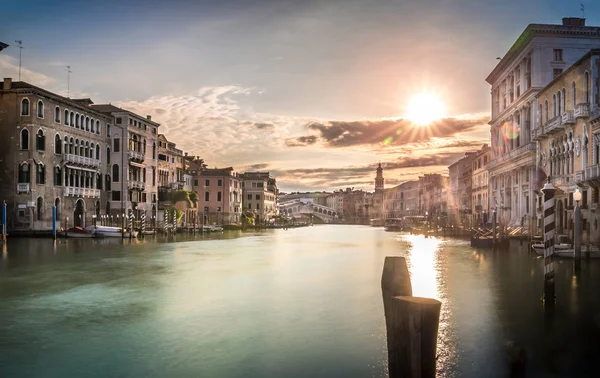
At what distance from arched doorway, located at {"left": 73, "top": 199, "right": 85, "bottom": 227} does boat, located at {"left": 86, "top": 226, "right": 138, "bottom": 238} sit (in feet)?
9.02

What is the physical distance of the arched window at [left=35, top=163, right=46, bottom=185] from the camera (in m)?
39.6

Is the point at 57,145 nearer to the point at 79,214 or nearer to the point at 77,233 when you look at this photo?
the point at 79,214

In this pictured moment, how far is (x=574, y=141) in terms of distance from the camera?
3052cm

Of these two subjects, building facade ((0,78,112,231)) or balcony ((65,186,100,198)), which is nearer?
building facade ((0,78,112,231))

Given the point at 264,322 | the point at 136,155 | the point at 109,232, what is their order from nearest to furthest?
the point at 264,322, the point at 109,232, the point at 136,155

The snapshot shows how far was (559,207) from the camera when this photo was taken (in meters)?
33.3

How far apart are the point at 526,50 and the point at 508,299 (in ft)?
112

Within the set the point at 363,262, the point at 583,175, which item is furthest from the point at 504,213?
the point at 363,262

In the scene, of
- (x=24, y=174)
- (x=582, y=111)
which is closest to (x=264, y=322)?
(x=582, y=111)

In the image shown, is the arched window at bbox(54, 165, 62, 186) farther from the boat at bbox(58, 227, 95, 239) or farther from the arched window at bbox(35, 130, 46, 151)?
the boat at bbox(58, 227, 95, 239)

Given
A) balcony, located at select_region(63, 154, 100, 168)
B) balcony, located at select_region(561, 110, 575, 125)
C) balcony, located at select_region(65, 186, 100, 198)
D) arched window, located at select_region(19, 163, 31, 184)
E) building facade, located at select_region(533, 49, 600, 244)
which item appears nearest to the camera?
building facade, located at select_region(533, 49, 600, 244)

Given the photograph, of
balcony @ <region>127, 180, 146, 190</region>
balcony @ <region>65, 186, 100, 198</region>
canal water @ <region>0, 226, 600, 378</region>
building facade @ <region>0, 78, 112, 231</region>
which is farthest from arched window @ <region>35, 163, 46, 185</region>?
canal water @ <region>0, 226, 600, 378</region>

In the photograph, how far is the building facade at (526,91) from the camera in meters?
40.8

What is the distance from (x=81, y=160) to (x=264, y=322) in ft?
122
